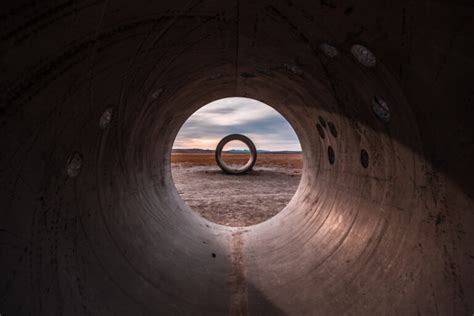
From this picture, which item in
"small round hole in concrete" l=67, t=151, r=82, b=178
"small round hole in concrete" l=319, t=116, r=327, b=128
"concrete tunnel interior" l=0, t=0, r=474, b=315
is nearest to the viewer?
"concrete tunnel interior" l=0, t=0, r=474, b=315

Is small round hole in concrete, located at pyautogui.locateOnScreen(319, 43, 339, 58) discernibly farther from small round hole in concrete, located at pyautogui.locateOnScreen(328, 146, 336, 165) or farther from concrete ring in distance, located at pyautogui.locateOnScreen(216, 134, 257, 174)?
concrete ring in distance, located at pyautogui.locateOnScreen(216, 134, 257, 174)

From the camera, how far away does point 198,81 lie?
3.26m

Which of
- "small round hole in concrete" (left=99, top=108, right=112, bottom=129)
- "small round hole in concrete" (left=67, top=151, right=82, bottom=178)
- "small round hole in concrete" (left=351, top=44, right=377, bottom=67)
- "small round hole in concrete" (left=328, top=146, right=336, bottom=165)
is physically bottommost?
"small round hole in concrete" (left=67, top=151, right=82, bottom=178)

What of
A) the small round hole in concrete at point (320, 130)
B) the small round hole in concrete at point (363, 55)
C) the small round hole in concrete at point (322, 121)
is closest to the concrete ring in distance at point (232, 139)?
the small round hole in concrete at point (320, 130)

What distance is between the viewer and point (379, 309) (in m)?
1.88

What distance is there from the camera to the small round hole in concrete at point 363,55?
1.67 meters

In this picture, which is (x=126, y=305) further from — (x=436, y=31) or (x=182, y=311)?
(x=436, y=31)

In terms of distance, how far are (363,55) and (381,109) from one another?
1.60 ft

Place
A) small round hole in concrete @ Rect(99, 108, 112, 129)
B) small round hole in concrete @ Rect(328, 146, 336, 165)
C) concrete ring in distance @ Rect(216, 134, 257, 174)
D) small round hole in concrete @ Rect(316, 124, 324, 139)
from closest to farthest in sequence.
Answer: small round hole in concrete @ Rect(99, 108, 112, 129) → small round hole in concrete @ Rect(328, 146, 336, 165) → small round hole in concrete @ Rect(316, 124, 324, 139) → concrete ring in distance @ Rect(216, 134, 257, 174)

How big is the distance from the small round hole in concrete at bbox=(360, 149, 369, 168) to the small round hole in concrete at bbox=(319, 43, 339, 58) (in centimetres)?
108

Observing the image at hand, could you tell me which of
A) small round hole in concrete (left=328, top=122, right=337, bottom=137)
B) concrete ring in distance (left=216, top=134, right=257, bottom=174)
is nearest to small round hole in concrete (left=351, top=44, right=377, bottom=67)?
small round hole in concrete (left=328, top=122, right=337, bottom=137)

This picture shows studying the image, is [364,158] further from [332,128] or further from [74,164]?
[74,164]

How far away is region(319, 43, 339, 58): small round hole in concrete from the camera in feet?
6.29

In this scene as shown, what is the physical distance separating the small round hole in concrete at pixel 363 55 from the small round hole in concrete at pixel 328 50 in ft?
0.57
